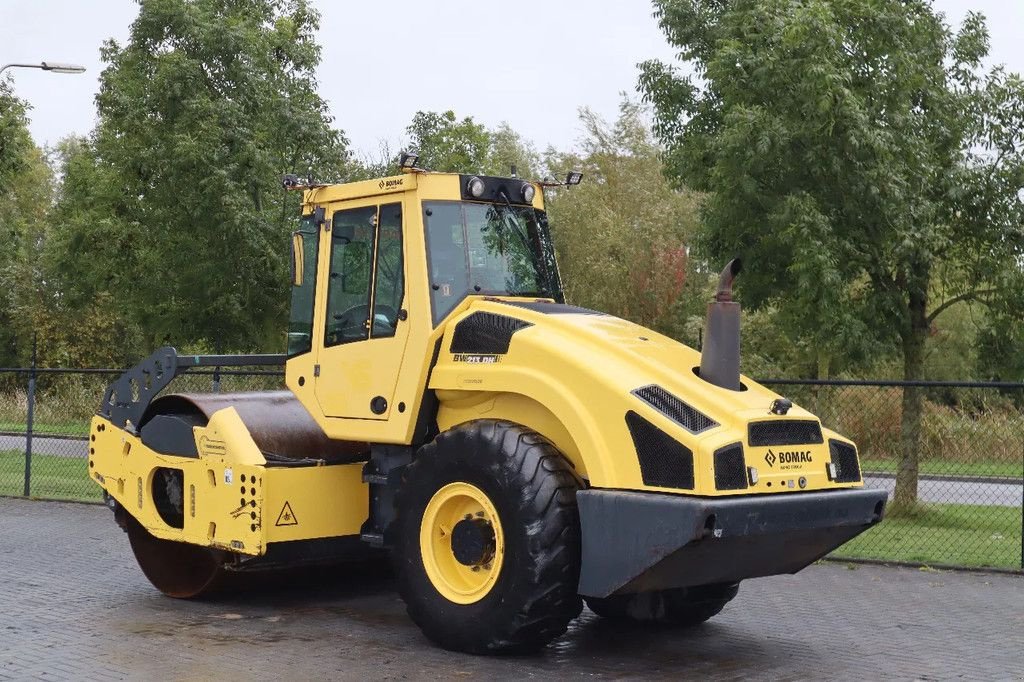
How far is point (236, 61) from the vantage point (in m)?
24.3

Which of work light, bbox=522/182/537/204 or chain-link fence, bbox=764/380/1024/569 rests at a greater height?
work light, bbox=522/182/537/204

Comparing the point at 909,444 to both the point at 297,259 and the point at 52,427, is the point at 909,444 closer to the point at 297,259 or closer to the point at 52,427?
the point at 297,259

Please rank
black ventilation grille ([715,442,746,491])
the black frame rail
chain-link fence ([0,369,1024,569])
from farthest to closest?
1. chain-link fence ([0,369,1024,569])
2. the black frame rail
3. black ventilation grille ([715,442,746,491])

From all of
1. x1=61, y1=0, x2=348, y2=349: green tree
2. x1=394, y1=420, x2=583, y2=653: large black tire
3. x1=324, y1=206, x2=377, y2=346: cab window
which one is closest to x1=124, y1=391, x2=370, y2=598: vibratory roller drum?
x1=324, y1=206, x2=377, y2=346: cab window

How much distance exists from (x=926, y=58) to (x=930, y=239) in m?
2.16

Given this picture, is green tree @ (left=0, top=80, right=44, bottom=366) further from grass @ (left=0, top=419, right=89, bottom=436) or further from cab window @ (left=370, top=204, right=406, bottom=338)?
cab window @ (left=370, top=204, right=406, bottom=338)

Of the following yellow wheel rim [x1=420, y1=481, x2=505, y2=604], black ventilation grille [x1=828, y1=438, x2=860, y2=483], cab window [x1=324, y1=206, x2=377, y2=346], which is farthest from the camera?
cab window [x1=324, y1=206, x2=377, y2=346]

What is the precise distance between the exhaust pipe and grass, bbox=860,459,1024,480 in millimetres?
7488

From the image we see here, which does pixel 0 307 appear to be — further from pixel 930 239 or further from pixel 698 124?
pixel 930 239

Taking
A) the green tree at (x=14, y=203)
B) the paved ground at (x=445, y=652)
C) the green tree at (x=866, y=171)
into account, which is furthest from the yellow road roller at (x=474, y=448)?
the green tree at (x=14, y=203)

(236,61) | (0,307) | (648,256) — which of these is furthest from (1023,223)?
(0,307)

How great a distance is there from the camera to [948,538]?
47.5ft

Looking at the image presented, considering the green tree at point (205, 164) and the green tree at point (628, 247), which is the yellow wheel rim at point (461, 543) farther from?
the green tree at point (628, 247)

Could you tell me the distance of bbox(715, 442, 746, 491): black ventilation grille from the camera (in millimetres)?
7801
